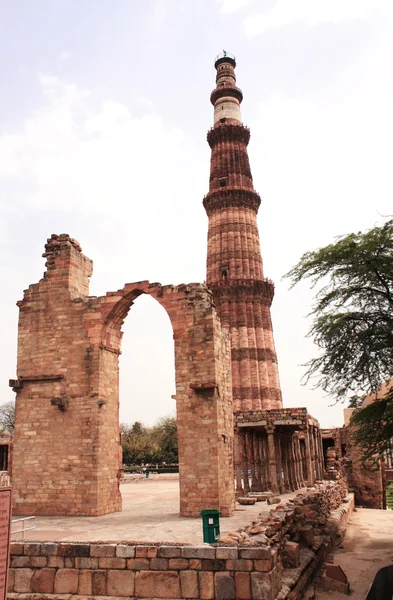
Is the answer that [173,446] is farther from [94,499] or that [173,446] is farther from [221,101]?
[94,499]

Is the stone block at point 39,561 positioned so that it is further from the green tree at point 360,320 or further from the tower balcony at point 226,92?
the tower balcony at point 226,92

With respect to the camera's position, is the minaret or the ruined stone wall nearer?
the ruined stone wall

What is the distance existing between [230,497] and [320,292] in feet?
16.1

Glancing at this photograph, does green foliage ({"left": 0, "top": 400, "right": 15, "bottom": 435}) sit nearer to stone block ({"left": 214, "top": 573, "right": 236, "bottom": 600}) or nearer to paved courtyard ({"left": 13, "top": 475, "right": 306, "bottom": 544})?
paved courtyard ({"left": 13, "top": 475, "right": 306, "bottom": 544})

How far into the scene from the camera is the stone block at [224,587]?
5.60 metres

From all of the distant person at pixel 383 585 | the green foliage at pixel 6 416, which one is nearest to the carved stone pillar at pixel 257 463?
the distant person at pixel 383 585

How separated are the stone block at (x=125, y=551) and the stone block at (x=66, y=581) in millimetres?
581

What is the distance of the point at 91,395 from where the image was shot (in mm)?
11812

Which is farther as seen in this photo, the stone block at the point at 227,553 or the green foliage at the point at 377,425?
the green foliage at the point at 377,425

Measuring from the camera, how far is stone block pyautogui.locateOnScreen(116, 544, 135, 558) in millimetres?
5930

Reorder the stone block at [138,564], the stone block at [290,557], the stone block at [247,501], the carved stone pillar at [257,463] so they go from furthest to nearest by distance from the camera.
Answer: the carved stone pillar at [257,463] < the stone block at [247,501] < the stone block at [290,557] < the stone block at [138,564]

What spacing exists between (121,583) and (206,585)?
101 centimetres

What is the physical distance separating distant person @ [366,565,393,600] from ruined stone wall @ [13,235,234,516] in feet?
10.0

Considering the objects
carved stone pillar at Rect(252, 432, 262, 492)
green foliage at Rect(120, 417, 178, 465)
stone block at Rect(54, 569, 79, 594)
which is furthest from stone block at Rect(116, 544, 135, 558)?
green foliage at Rect(120, 417, 178, 465)
